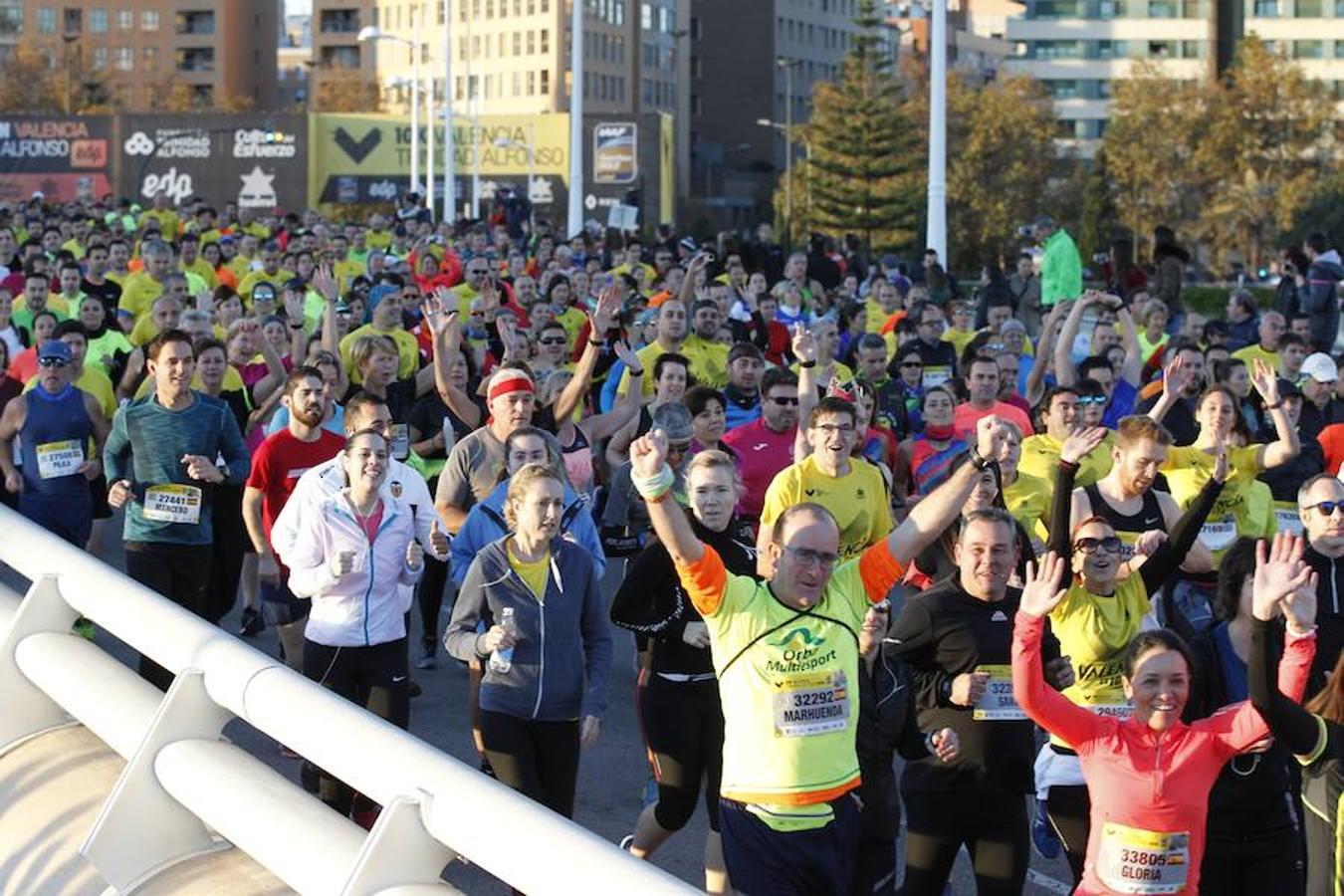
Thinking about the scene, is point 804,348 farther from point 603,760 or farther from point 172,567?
point 172,567

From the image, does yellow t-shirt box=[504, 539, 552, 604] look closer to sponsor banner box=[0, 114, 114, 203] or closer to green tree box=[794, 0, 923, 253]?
sponsor banner box=[0, 114, 114, 203]

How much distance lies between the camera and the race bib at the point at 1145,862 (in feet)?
18.1

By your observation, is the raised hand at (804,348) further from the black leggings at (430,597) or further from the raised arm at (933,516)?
the raised arm at (933,516)

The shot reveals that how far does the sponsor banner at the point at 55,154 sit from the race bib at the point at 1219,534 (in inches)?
2609

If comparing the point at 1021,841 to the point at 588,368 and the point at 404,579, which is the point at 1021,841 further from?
the point at 588,368

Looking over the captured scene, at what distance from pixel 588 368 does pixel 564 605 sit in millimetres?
3699

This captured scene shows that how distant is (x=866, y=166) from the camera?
290ft

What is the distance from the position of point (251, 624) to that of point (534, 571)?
5.27 m

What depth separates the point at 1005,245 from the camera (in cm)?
8012

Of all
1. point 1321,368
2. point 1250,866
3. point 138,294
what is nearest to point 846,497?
point 1250,866

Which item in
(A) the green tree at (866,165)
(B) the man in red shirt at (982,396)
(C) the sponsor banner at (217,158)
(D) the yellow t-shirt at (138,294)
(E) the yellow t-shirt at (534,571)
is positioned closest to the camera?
(E) the yellow t-shirt at (534,571)

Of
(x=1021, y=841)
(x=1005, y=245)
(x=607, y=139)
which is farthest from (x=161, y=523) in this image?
(x=1005, y=245)

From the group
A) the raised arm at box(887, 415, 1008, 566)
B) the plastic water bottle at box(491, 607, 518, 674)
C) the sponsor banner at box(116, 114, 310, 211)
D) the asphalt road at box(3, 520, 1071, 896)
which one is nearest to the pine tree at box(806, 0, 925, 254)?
the sponsor banner at box(116, 114, 310, 211)

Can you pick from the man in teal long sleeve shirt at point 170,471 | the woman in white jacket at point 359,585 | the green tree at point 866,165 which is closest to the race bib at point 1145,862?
the woman in white jacket at point 359,585
